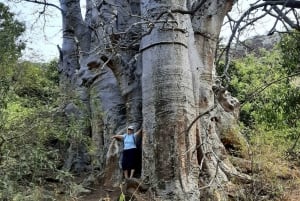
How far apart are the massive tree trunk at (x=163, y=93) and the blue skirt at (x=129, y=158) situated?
490mm

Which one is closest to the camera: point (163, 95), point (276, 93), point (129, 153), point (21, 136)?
point (21, 136)

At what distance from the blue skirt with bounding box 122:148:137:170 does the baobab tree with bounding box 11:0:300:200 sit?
0.45 m

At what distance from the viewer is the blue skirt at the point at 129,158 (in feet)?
25.0

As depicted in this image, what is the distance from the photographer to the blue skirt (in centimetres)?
761

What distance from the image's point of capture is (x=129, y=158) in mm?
7621

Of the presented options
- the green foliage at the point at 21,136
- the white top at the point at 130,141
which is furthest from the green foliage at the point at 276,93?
the green foliage at the point at 21,136

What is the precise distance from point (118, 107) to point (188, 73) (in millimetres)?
2333

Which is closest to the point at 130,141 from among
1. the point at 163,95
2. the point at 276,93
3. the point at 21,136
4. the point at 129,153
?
the point at 129,153

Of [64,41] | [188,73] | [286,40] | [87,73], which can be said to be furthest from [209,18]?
[64,41]

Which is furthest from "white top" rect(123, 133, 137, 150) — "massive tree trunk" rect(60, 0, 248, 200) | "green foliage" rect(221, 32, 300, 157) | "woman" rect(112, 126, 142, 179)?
"green foliage" rect(221, 32, 300, 157)

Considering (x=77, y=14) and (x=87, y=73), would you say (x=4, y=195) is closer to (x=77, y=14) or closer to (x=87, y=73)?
(x=87, y=73)

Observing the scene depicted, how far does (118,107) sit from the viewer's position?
9242 millimetres

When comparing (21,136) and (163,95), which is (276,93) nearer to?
(163,95)

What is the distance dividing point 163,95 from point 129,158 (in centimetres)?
123
